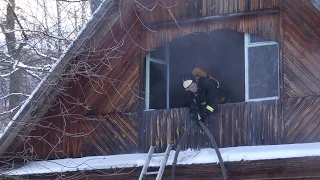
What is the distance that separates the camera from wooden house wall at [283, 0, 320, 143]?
32.2 ft

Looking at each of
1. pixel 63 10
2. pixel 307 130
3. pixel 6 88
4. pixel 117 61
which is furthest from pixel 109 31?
pixel 6 88

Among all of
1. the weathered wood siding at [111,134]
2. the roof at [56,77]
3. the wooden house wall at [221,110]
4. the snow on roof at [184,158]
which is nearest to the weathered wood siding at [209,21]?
the wooden house wall at [221,110]

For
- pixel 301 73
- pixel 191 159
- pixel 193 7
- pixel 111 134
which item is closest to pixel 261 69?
pixel 301 73

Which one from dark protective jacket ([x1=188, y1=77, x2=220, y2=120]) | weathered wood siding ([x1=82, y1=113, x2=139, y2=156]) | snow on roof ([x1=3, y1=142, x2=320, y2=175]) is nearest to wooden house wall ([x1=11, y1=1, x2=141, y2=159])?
weathered wood siding ([x1=82, y1=113, x2=139, y2=156])

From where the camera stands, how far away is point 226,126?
10.5m

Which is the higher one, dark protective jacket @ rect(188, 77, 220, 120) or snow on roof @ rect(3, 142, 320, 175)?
dark protective jacket @ rect(188, 77, 220, 120)

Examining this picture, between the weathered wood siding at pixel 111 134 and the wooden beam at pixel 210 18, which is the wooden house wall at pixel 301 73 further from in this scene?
the weathered wood siding at pixel 111 134

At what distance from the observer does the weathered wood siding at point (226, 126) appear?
10.1 metres

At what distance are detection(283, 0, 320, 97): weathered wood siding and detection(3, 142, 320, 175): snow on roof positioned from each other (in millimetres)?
843

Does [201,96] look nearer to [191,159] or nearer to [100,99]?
[191,159]

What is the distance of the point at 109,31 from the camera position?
11172mm

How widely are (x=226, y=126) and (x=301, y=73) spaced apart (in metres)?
1.35

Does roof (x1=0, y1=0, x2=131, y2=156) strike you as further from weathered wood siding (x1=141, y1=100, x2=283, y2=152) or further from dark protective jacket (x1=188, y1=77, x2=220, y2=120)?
dark protective jacket (x1=188, y1=77, x2=220, y2=120)

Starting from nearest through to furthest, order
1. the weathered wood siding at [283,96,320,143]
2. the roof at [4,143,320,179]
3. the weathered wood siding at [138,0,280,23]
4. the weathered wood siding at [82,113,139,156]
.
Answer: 1. the roof at [4,143,320,179]
2. the weathered wood siding at [283,96,320,143]
3. the weathered wood siding at [138,0,280,23]
4. the weathered wood siding at [82,113,139,156]
